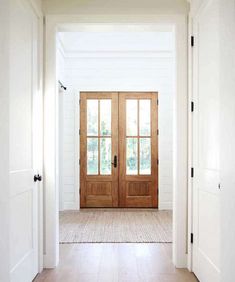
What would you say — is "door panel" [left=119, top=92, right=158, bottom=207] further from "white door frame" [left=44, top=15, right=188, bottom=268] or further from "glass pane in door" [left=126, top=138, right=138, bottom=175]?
"white door frame" [left=44, top=15, right=188, bottom=268]

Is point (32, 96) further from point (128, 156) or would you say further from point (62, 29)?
point (128, 156)

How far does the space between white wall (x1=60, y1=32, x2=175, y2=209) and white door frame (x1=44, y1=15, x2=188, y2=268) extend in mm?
3192

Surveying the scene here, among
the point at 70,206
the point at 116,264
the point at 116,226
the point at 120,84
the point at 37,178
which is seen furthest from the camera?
the point at 120,84

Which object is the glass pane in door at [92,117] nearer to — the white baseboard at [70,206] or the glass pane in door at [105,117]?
the glass pane in door at [105,117]

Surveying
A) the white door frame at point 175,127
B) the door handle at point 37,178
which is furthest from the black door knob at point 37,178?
the white door frame at point 175,127

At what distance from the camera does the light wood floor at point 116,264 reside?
3.06 m

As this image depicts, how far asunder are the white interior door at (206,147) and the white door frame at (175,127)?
172 millimetres

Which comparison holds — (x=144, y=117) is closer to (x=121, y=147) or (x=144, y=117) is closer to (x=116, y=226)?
(x=121, y=147)

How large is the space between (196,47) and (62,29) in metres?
1.35

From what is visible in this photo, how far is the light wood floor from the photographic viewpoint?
306 centimetres

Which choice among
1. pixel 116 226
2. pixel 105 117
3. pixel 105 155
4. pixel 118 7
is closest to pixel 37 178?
pixel 118 7

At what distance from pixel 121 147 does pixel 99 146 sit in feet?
1.40

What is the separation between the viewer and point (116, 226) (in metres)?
5.16

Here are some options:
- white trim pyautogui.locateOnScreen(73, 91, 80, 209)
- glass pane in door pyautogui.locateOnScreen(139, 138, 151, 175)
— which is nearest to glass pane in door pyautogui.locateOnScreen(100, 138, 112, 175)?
white trim pyautogui.locateOnScreen(73, 91, 80, 209)
